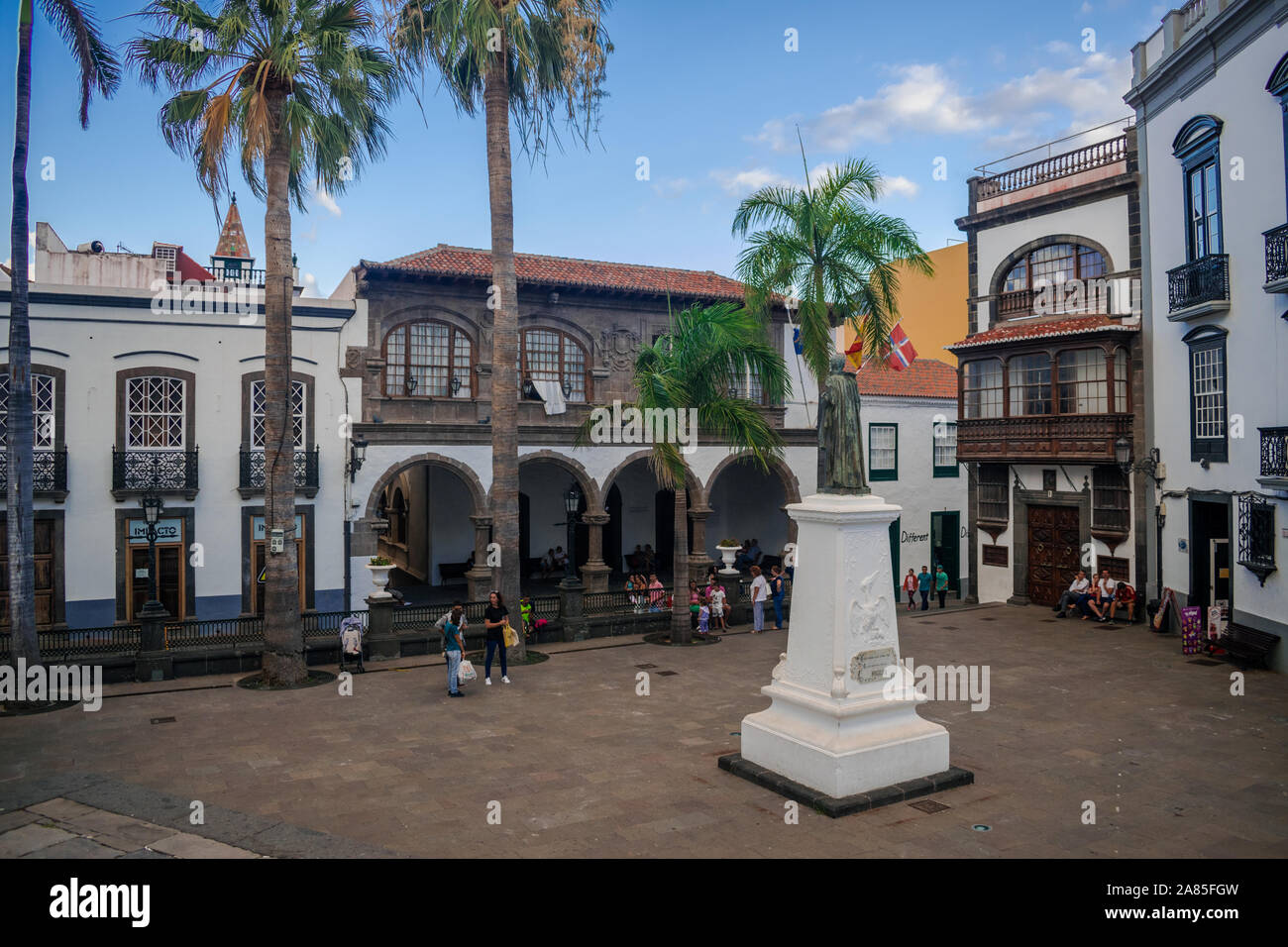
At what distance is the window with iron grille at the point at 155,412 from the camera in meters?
19.9

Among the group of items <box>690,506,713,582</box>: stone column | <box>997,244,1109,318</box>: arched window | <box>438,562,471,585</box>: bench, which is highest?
<box>997,244,1109,318</box>: arched window

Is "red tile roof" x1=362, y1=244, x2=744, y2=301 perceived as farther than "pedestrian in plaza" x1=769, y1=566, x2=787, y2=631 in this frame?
Yes

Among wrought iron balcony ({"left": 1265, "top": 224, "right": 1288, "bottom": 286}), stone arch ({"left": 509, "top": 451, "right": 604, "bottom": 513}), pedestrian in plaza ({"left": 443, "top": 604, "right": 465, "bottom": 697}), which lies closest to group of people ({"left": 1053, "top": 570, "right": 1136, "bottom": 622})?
wrought iron balcony ({"left": 1265, "top": 224, "right": 1288, "bottom": 286})

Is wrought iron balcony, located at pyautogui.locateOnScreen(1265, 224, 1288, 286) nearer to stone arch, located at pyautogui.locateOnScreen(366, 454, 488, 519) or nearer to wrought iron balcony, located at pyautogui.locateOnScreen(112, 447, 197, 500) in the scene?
stone arch, located at pyautogui.locateOnScreen(366, 454, 488, 519)

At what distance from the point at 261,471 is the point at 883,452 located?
17.8 metres

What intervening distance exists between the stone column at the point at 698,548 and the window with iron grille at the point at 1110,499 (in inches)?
375

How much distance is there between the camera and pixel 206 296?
66.5 ft

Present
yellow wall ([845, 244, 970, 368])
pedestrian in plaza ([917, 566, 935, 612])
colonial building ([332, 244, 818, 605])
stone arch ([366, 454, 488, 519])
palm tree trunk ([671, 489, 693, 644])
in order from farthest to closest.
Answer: yellow wall ([845, 244, 970, 368])
pedestrian in plaza ([917, 566, 935, 612])
colonial building ([332, 244, 818, 605])
stone arch ([366, 454, 488, 519])
palm tree trunk ([671, 489, 693, 644])

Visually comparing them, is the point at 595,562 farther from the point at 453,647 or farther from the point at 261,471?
the point at 453,647

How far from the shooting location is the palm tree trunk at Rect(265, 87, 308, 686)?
1445 cm

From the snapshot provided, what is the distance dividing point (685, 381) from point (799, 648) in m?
9.63

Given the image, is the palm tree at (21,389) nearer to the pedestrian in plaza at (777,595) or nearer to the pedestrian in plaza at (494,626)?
the pedestrian in plaza at (494,626)

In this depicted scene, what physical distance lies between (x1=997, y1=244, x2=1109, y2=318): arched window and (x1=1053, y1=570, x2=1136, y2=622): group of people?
6.44 metres

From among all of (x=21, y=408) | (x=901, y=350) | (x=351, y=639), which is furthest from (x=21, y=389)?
(x=901, y=350)
